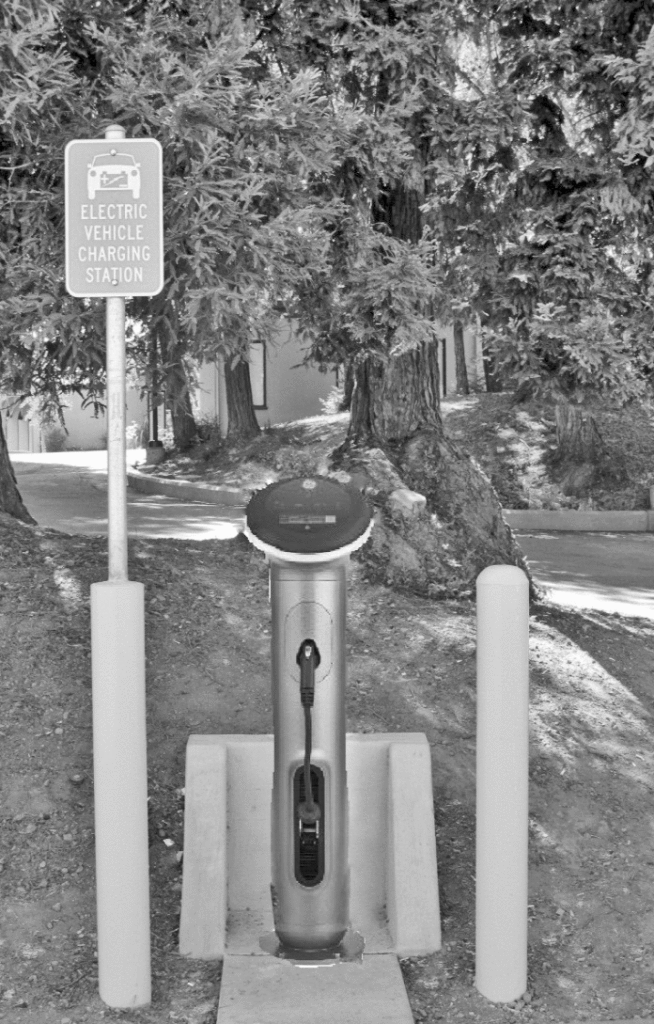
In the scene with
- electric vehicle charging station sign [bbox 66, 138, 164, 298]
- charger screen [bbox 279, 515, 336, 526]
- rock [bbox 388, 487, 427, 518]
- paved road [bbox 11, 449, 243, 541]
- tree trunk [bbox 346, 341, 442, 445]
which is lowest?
paved road [bbox 11, 449, 243, 541]

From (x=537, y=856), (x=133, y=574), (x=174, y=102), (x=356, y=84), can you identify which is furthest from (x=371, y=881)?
(x=356, y=84)

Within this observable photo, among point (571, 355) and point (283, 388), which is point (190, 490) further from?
point (571, 355)

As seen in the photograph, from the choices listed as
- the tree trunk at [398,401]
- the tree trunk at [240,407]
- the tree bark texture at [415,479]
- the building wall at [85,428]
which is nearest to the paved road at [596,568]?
the tree bark texture at [415,479]

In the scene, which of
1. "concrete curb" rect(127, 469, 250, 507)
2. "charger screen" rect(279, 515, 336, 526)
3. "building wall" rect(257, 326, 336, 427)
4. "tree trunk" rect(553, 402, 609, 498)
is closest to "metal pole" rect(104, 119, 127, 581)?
"charger screen" rect(279, 515, 336, 526)

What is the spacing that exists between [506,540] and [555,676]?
4.47 ft

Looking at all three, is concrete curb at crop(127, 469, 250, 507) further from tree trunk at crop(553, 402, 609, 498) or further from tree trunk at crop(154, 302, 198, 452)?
tree trunk at crop(154, 302, 198, 452)

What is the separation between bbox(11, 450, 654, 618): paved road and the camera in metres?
10.4

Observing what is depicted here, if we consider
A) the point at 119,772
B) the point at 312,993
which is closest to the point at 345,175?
the point at 119,772

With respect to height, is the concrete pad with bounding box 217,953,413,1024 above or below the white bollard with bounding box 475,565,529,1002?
below

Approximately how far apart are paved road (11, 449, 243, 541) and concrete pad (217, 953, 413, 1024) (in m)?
6.38

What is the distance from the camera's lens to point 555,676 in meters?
5.82

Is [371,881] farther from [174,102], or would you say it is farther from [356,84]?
[356,84]

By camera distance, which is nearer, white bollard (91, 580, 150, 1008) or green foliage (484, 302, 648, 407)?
white bollard (91, 580, 150, 1008)

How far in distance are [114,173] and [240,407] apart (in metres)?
18.0
